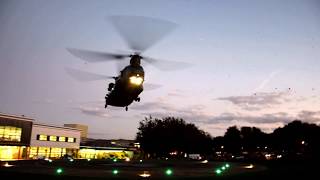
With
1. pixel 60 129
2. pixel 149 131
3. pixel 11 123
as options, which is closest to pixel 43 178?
pixel 11 123

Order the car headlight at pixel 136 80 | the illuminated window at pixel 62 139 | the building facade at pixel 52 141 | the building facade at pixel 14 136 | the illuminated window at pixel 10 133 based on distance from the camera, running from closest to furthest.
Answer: the car headlight at pixel 136 80
the illuminated window at pixel 10 133
the building facade at pixel 14 136
the building facade at pixel 52 141
the illuminated window at pixel 62 139

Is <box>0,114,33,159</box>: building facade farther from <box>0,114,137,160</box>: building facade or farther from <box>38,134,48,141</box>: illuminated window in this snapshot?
<box>38,134,48,141</box>: illuminated window

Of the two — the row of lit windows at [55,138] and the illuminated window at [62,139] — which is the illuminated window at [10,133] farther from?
the illuminated window at [62,139]

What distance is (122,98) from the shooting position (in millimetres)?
44219

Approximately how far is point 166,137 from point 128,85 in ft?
338

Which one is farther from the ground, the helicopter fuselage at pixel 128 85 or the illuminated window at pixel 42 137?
the helicopter fuselage at pixel 128 85


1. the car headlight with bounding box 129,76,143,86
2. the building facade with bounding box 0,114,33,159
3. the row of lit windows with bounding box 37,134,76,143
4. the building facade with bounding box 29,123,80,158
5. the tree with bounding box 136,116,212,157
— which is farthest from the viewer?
the tree with bounding box 136,116,212,157

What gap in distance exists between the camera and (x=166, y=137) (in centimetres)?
14112

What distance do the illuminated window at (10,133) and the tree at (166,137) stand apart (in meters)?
49.2

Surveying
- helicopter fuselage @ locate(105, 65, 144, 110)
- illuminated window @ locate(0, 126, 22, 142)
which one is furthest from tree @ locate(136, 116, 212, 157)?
helicopter fuselage @ locate(105, 65, 144, 110)

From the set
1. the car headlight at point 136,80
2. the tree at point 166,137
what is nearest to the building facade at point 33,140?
the tree at point 166,137

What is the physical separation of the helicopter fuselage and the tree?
9533 cm

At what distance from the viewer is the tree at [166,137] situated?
140m

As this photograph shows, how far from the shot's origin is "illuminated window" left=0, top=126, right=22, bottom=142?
324ft
